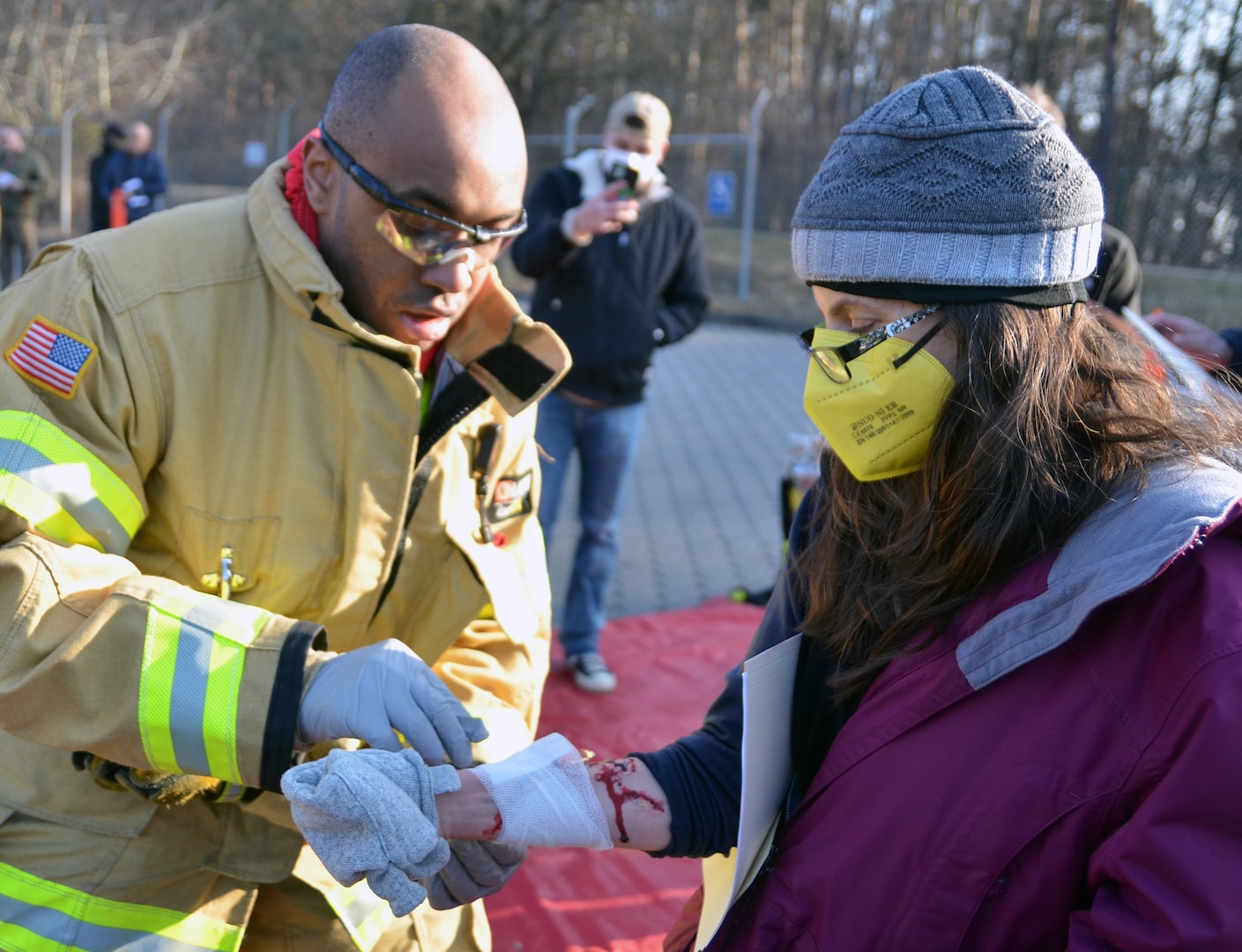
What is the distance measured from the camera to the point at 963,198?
1.41m

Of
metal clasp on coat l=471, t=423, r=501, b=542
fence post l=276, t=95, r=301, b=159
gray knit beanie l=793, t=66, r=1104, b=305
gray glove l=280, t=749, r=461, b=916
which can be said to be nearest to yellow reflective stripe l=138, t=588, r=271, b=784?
gray glove l=280, t=749, r=461, b=916

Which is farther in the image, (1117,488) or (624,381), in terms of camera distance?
(624,381)

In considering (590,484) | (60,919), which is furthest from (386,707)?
(590,484)

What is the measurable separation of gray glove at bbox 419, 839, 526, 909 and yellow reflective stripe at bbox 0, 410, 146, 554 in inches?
29.3

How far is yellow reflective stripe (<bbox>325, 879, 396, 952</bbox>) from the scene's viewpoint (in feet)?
6.41

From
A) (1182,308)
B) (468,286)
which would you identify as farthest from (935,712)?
(1182,308)

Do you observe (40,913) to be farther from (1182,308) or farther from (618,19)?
(618,19)

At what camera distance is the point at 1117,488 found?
1.38m

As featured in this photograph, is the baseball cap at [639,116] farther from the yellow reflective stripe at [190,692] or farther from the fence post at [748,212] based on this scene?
the fence post at [748,212]

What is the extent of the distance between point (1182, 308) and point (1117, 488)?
42.6ft

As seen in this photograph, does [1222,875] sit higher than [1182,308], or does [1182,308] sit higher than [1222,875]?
[1222,875]

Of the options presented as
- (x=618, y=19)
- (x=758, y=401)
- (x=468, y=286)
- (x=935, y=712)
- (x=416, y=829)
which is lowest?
(x=758, y=401)

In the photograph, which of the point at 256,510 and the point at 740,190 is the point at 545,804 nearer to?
the point at 256,510

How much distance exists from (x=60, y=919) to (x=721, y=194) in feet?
48.9
